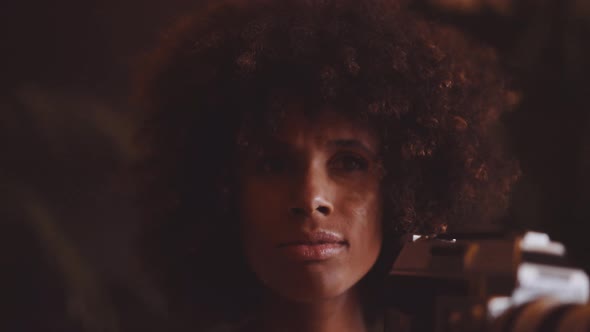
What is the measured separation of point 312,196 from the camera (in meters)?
1.35

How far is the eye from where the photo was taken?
142 centimetres

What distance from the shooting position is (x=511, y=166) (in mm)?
1627

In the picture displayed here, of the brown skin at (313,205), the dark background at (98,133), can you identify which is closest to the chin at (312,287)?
the brown skin at (313,205)

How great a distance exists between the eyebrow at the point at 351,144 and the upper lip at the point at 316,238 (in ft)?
0.60

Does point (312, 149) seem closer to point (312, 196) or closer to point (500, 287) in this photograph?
point (312, 196)

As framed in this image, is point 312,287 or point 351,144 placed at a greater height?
point 351,144

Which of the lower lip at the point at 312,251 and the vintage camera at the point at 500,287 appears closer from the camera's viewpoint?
the vintage camera at the point at 500,287

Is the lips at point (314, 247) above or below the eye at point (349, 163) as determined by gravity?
below

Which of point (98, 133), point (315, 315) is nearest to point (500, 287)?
point (315, 315)

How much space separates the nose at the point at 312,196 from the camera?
4.42 ft

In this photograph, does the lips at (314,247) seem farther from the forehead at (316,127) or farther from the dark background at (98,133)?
the dark background at (98,133)

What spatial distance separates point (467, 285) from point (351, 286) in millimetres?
493

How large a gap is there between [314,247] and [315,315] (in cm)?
21

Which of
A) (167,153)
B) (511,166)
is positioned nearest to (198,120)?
(167,153)
